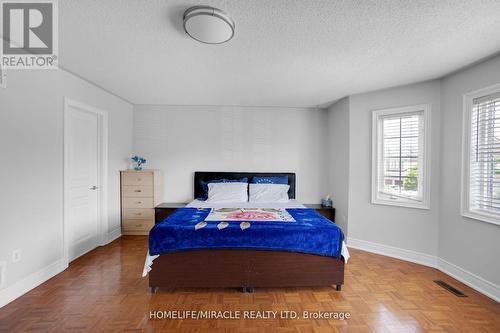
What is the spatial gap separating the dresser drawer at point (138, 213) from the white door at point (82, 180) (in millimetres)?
494

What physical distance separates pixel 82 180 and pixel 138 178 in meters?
0.84

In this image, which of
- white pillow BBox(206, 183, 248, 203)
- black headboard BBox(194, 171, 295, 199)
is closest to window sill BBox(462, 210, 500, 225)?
black headboard BBox(194, 171, 295, 199)

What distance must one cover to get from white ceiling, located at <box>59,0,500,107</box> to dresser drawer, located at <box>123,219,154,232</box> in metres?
2.23

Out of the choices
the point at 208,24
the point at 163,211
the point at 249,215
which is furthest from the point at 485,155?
the point at 163,211

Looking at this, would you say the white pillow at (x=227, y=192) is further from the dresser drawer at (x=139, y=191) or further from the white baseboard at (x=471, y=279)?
the white baseboard at (x=471, y=279)

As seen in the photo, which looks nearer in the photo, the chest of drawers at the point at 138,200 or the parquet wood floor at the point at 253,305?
the parquet wood floor at the point at 253,305

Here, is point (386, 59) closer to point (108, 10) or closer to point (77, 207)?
point (108, 10)

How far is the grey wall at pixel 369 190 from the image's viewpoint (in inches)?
109

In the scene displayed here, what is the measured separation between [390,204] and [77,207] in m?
4.34

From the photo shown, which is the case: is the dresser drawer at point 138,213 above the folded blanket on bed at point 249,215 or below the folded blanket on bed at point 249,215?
below

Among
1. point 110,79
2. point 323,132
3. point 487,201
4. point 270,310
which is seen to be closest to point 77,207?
point 110,79

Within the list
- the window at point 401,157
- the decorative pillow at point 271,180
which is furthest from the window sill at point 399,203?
the decorative pillow at point 271,180

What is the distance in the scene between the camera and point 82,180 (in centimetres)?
298

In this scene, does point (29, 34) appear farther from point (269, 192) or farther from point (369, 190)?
point (369, 190)
